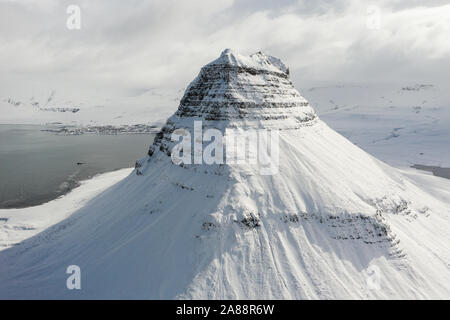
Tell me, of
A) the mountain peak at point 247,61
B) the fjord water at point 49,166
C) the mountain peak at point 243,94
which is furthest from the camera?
the fjord water at point 49,166

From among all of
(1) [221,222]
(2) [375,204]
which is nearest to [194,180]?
(1) [221,222]

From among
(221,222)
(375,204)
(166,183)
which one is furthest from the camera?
(166,183)

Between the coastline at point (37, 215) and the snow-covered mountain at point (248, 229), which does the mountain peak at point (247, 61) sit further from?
the coastline at point (37, 215)

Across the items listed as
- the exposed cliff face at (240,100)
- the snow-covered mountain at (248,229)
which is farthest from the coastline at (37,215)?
the exposed cliff face at (240,100)

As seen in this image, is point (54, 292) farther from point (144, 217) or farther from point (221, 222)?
point (221, 222)

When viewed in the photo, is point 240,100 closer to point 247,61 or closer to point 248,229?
point 247,61

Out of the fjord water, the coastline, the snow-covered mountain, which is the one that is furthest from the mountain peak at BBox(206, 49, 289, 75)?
the fjord water
